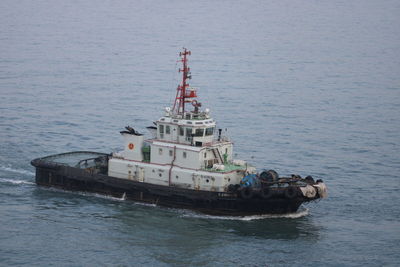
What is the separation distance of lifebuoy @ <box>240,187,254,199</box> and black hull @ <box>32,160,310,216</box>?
0.30m

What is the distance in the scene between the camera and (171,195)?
164 ft

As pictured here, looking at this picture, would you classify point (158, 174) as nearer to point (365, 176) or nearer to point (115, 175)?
point (115, 175)

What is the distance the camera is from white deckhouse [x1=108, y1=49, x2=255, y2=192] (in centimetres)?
4959

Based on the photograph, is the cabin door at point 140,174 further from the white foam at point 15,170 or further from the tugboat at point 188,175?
the white foam at point 15,170

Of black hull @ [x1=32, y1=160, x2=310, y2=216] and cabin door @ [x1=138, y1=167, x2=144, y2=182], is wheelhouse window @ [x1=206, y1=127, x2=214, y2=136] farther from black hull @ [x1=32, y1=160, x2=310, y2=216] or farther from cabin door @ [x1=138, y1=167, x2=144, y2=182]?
cabin door @ [x1=138, y1=167, x2=144, y2=182]

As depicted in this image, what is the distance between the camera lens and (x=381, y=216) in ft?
164

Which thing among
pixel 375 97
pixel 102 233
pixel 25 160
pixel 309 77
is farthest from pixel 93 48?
pixel 102 233

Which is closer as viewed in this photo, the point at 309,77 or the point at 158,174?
the point at 158,174

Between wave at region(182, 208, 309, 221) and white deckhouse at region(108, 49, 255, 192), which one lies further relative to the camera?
white deckhouse at region(108, 49, 255, 192)

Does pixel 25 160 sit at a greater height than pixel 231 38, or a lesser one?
lesser

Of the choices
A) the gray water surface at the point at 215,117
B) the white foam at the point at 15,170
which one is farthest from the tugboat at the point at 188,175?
the white foam at the point at 15,170

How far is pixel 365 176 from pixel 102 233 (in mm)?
21961

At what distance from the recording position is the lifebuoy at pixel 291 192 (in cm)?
4769

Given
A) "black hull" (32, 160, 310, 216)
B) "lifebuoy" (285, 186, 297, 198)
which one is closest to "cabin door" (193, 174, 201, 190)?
"black hull" (32, 160, 310, 216)
